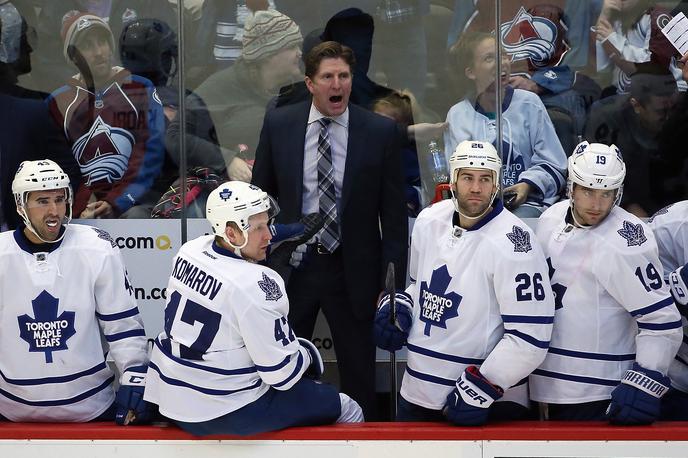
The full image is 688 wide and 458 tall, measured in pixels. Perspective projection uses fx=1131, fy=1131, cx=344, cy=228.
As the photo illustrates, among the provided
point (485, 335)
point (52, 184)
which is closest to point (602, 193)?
point (485, 335)

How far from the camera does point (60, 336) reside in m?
3.64

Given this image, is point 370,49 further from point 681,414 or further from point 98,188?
point 681,414

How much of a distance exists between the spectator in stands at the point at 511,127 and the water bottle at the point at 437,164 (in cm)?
6

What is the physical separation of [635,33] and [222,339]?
2.31 meters

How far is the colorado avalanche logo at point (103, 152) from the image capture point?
15.6 ft

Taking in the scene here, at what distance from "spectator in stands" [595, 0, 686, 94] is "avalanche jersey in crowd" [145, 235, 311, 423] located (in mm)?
2017

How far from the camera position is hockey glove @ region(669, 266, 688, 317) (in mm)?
3598

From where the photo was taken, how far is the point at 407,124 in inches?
185

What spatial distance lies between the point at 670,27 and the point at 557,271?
5.09 feet

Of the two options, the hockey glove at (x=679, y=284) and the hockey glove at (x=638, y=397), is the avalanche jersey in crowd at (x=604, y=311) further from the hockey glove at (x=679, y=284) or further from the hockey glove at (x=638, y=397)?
the hockey glove at (x=679, y=284)

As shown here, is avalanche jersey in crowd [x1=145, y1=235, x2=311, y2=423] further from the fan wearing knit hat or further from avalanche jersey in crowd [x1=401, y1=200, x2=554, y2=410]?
the fan wearing knit hat

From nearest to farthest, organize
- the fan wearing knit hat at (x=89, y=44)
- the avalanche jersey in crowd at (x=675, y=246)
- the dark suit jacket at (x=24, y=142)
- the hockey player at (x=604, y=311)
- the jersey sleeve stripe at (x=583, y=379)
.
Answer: the hockey player at (x=604, y=311) < the jersey sleeve stripe at (x=583, y=379) < the avalanche jersey in crowd at (x=675, y=246) < the dark suit jacket at (x=24, y=142) < the fan wearing knit hat at (x=89, y=44)

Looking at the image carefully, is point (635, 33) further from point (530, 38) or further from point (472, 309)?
point (472, 309)

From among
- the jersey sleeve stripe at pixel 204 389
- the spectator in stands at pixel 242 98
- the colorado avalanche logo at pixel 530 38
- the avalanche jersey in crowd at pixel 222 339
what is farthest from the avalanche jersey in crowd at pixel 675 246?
the spectator in stands at pixel 242 98
